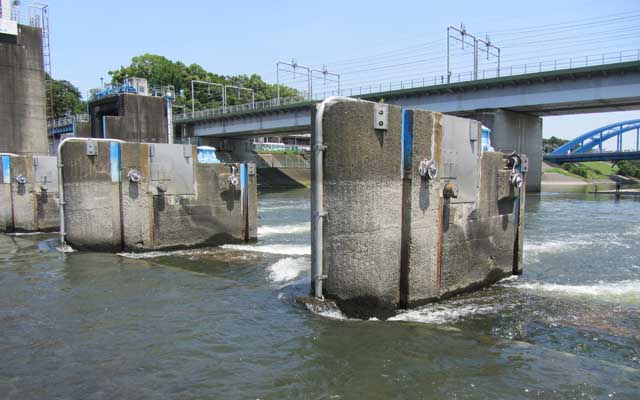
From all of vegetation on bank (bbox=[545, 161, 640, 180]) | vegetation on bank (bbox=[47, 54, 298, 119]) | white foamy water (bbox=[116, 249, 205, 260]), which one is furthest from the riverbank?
white foamy water (bbox=[116, 249, 205, 260])

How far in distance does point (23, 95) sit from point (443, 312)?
39059 mm

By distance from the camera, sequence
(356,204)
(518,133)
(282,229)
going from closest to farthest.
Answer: (356,204), (282,229), (518,133)

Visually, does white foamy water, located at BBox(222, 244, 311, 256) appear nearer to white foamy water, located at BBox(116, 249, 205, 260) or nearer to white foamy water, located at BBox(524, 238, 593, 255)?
white foamy water, located at BBox(116, 249, 205, 260)

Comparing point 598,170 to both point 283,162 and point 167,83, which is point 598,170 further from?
point 167,83

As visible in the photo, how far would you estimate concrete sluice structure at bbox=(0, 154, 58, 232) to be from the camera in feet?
69.1

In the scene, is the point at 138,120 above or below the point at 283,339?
above

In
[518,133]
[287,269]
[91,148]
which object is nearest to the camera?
[287,269]

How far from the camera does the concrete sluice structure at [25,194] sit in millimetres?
21062

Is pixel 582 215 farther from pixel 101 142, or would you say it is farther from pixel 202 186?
pixel 101 142

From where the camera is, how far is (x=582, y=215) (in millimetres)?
29625

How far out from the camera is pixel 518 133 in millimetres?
50469

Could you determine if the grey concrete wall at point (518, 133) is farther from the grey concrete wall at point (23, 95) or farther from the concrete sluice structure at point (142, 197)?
the grey concrete wall at point (23, 95)

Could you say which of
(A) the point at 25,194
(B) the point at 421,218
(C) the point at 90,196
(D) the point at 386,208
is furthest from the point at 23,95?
(B) the point at 421,218

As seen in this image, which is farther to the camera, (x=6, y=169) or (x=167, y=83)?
(x=167, y=83)
